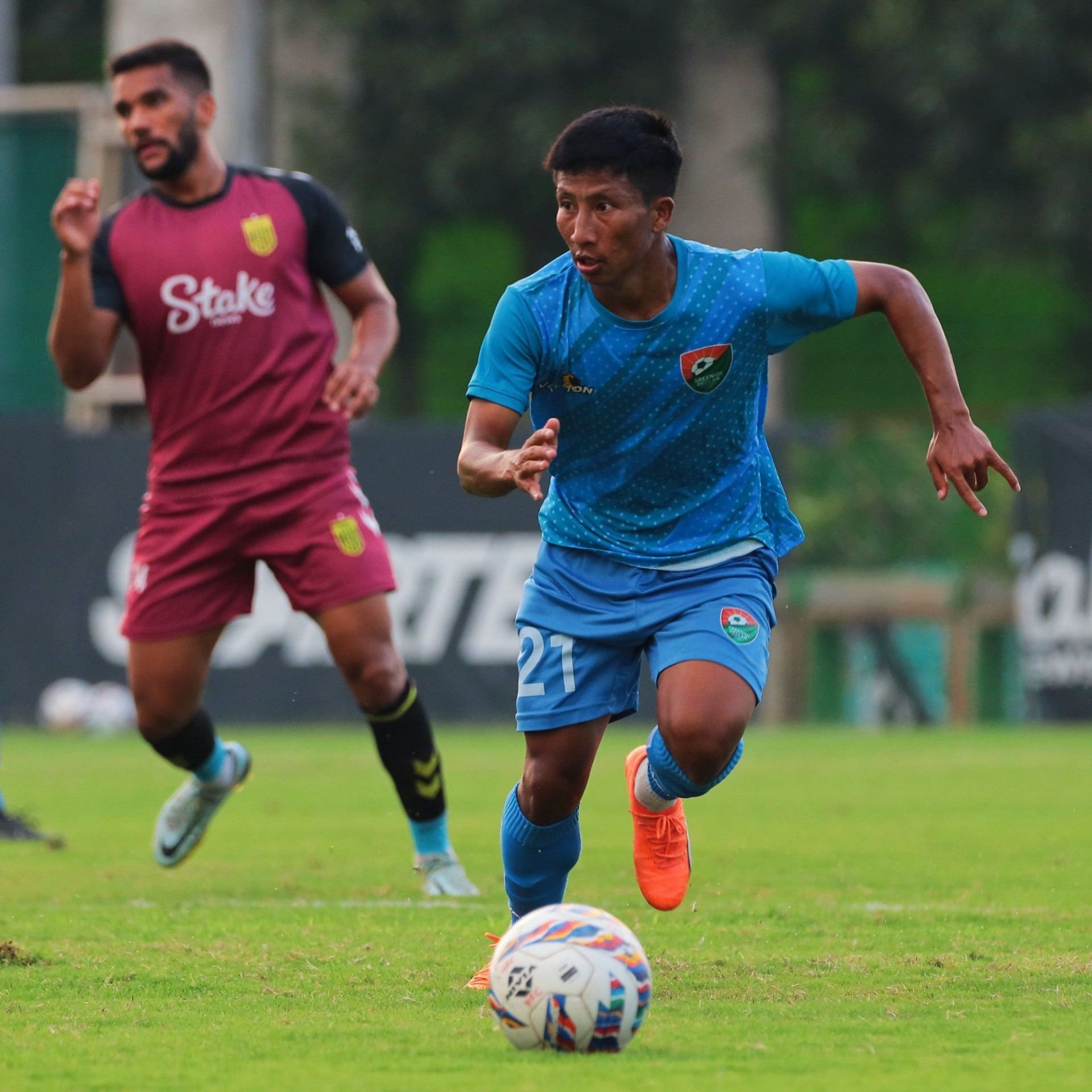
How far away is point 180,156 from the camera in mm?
6809

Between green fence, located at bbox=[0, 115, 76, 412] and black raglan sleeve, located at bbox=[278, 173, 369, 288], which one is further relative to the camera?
green fence, located at bbox=[0, 115, 76, 412]

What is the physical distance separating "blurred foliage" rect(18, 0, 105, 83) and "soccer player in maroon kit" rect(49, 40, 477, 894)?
22621 mm

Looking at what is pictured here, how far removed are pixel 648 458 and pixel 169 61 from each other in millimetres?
2438

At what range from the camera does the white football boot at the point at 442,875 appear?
6.76m

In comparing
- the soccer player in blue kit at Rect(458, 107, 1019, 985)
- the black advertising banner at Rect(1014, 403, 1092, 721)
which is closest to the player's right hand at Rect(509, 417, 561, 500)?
the soccer player in blue kit at Rect(458, 107, 1019, 985)

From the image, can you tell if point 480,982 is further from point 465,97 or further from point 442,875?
point 465,97

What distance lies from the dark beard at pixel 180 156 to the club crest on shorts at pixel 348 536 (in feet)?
4.08

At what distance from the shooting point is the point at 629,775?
5.61 m

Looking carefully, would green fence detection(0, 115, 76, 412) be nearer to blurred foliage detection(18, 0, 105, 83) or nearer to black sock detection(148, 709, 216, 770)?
blurred foliage detection(18, 0, 105, 83)

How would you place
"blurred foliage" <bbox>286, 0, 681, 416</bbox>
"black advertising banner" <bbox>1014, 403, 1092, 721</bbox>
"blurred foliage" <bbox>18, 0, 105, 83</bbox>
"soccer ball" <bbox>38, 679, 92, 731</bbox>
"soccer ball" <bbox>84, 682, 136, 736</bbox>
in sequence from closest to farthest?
1. "black advertising banner" <bbox>1014, 403, 1092, 721</bbox>
2. "soccer ball" <bbox>38, 679, 92, 731</bbox>
3. "soccer ball" <bbox>84, 682, 136, 736</bbox>
4. "blurred foliage" <bbox>286, 0, 681, 416</bbox>
5. "blurred foliage" <bbox>18, 0, 105, 83</bbox>

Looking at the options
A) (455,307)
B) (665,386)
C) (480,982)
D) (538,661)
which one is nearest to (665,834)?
(538,661)

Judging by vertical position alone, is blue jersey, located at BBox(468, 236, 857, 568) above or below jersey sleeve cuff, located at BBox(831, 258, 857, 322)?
below

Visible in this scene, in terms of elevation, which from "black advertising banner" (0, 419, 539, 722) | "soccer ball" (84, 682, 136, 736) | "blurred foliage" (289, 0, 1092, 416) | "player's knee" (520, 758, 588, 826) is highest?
"blurred foliage" (289, 0, 1092, 416)

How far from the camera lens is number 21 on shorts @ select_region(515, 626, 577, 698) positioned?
5203 millimetres
